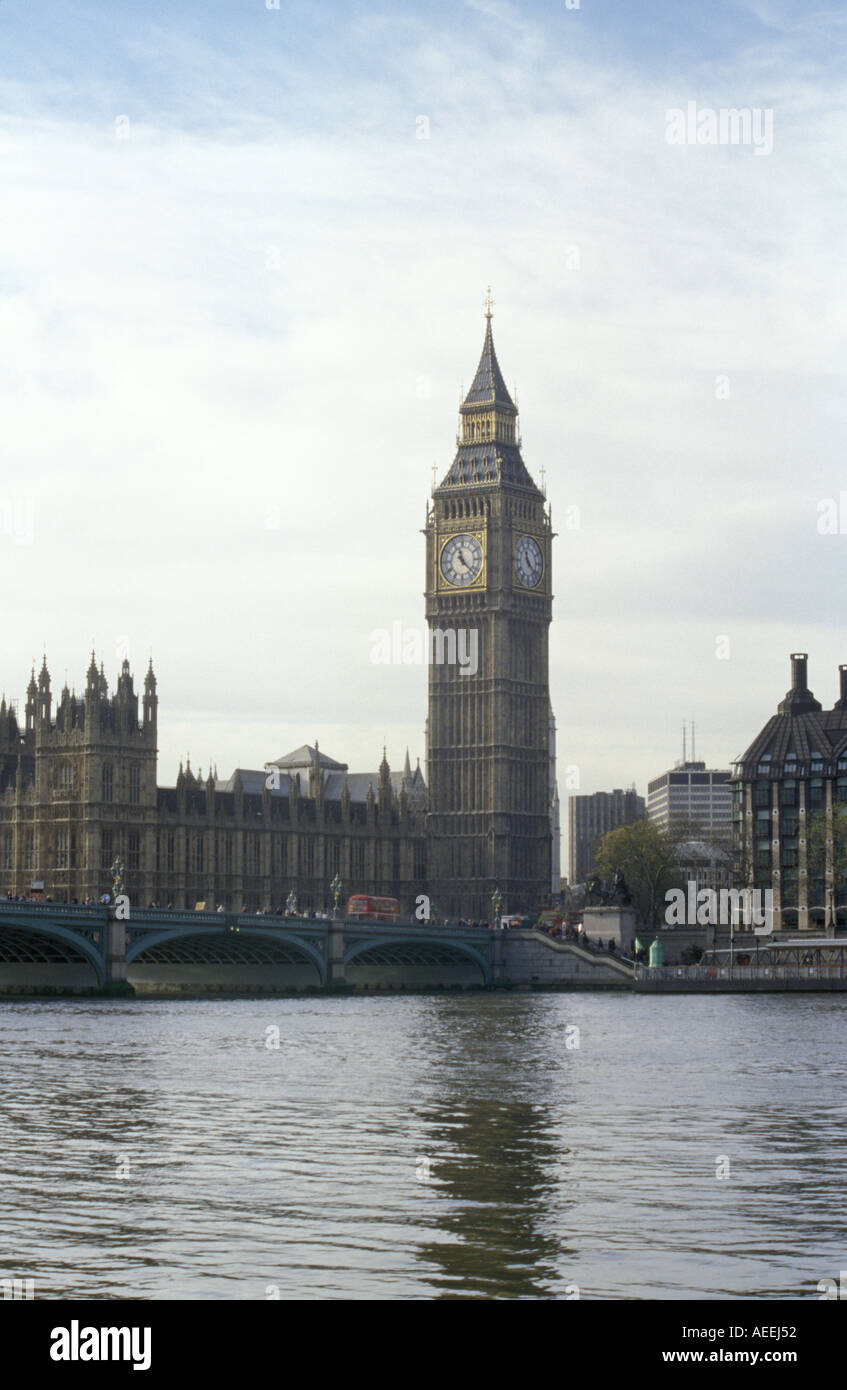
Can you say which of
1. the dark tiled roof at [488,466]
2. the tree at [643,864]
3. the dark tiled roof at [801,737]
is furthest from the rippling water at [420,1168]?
the dark tiled roof at [488,466]

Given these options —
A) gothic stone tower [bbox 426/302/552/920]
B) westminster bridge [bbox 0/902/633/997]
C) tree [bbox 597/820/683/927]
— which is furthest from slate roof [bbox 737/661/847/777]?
westminster bridge [bbox 0/902/633/997]

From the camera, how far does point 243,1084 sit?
44.4m

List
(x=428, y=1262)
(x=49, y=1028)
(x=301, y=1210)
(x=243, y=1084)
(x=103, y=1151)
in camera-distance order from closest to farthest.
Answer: (x=428, y=1262), (x=301, y=1210), (x=103, y=1151), (x=243, y=1084), (x=49, y=1028)

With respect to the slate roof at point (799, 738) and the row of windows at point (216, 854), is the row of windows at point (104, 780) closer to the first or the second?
the row of windows at point (216, 854)

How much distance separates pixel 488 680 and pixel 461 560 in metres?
9.54

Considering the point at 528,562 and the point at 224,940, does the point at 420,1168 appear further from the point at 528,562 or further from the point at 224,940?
the point at 528,562

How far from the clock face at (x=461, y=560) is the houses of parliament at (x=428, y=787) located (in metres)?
0.11

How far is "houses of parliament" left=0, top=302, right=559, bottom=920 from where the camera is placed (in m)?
128
